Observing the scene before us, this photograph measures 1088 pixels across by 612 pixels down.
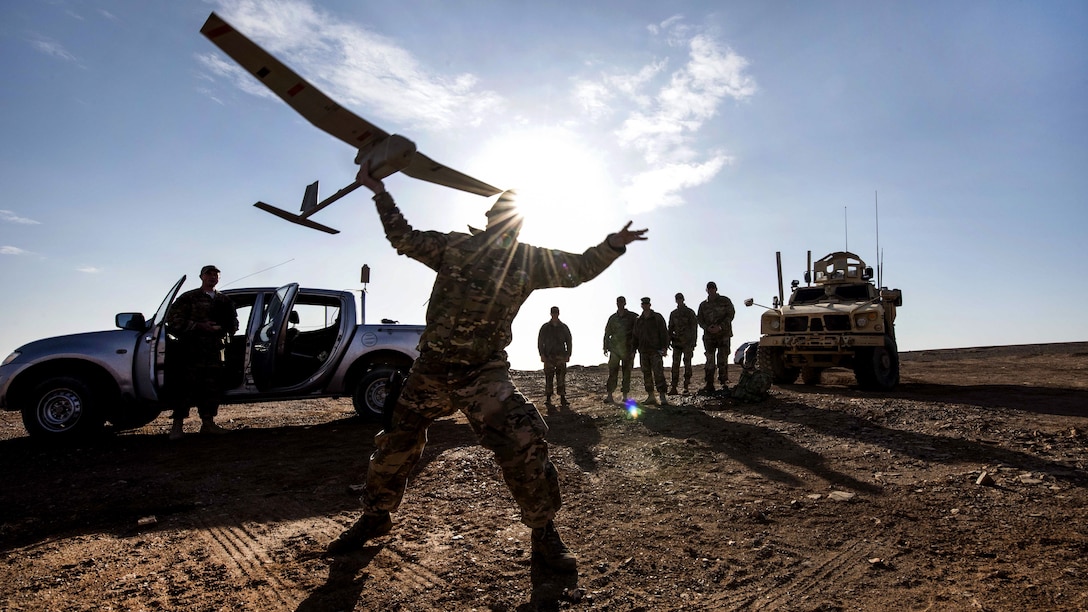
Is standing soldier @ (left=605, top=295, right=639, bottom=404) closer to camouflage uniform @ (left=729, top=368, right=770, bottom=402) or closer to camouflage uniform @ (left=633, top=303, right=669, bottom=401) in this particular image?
camouflage uniform @ (left=633, top=303, right=669, bottom=401)

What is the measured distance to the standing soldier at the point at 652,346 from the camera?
9266mm

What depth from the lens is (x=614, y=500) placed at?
13.8ft

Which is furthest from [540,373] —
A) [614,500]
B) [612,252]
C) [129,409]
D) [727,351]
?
[612,252]

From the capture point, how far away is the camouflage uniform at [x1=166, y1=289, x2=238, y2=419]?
262 inches

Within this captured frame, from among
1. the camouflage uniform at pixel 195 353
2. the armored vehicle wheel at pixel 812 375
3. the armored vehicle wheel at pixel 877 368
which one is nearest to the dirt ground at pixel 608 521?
the camouflage uniform at pixel 195 353

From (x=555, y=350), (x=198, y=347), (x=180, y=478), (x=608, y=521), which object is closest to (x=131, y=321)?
(x=198, y=347)

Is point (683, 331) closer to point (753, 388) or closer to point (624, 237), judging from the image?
point (753, 388)

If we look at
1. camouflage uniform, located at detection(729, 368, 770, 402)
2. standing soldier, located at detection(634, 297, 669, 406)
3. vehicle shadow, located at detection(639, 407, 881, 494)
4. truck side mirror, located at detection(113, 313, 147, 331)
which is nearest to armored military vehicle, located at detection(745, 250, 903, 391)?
camouflage uniform, located at detection(729, 368, 770, 402)

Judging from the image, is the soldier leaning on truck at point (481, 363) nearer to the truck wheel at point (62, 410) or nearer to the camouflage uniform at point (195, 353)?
the camouflage uniform at point (195, 353)

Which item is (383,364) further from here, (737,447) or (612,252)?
(612,252)

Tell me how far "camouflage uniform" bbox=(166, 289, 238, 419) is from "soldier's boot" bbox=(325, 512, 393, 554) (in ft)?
14.5

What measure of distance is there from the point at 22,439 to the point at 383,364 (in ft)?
13.8

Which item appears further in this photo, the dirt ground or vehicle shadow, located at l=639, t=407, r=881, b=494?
vehicle shadow, located at l=639, t=407, r=881, b=494

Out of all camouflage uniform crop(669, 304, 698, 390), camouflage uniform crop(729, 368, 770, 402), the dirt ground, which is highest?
camouflage uniform crop(669, 304, 698, 390)
